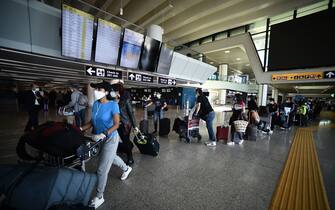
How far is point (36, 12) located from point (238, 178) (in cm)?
668

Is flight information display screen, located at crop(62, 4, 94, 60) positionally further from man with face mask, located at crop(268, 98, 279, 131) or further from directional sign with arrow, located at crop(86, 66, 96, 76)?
man with face mask, located at crop(268, 98, 279, 131)

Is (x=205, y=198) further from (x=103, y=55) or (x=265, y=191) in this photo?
(x=103, y=55)

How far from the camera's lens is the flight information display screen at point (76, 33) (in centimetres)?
445

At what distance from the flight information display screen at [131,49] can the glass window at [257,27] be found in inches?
447

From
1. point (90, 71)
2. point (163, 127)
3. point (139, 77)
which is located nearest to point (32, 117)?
point (90, 71)

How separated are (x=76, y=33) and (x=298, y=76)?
1318 cm

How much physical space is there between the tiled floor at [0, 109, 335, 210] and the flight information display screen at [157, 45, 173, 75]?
196 inches

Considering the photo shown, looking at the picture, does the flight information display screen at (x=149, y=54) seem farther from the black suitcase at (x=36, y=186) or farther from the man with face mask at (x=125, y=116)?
the black suitcase at (x=36, y=186)

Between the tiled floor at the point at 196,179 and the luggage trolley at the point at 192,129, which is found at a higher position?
the luggage trolley at the point at 192,129

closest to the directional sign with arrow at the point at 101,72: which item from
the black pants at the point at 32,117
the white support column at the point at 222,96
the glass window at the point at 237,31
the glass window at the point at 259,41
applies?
the black pants at the point at 32,117

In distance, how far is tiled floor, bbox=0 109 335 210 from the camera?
197cm

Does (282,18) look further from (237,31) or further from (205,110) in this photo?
(205,110)

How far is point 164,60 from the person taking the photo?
7.81 meters

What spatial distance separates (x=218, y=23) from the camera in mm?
12180
